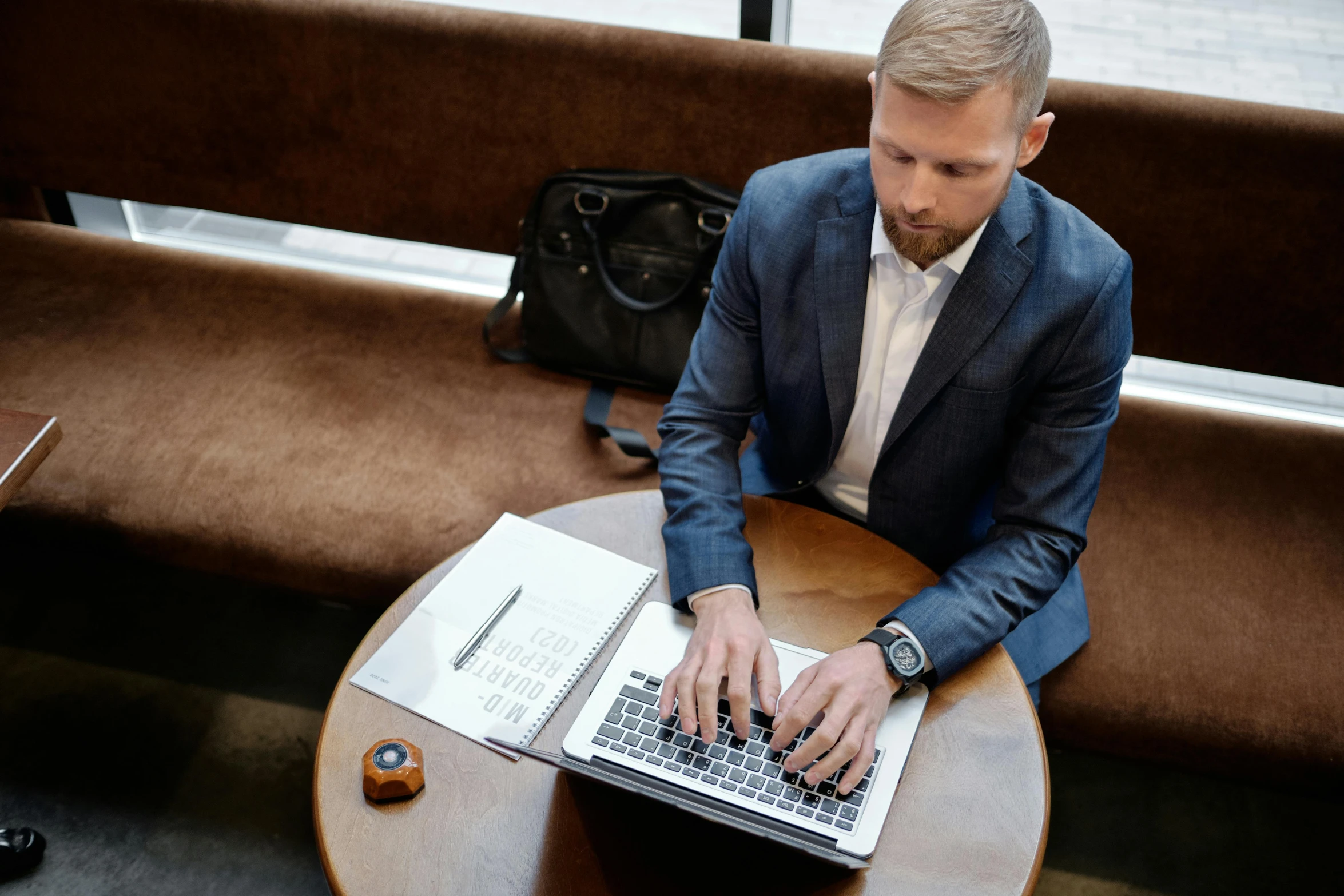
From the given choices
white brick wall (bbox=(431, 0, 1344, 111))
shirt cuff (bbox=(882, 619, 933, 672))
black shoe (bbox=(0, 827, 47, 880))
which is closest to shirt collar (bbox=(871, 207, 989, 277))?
shirt cuff (bbox=(882, 619, 933, 672))

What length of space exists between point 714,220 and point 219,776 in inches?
61.6

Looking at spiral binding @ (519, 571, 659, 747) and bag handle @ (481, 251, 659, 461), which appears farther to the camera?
bag handle @ (481, 251, 659, 461)

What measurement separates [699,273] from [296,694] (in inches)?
51.3

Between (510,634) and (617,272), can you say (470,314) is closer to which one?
(617,272)

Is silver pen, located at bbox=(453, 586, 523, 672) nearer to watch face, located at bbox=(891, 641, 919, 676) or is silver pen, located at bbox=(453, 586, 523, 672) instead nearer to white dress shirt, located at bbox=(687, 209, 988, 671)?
white dress shirt, located at bbox=(687, 209, 988, 671)

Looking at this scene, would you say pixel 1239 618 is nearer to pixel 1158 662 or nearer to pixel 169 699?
pixel 1158 662

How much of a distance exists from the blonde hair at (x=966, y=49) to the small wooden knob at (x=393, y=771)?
102 cm

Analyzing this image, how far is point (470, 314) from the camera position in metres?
2.47

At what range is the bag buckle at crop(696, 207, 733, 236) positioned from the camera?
212cm

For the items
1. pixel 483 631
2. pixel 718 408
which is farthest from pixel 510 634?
pixel 718 408

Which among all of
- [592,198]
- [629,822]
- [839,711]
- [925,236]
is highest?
[925,236]

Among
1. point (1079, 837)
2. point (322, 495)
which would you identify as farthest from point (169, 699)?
point (1079, 837)

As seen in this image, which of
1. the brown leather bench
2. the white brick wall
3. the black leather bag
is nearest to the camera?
the brown leather bench

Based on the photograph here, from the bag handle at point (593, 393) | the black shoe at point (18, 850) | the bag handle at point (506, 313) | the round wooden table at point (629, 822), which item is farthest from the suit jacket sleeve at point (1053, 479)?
the black shoe at point (18, 850)
